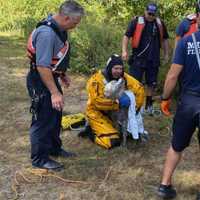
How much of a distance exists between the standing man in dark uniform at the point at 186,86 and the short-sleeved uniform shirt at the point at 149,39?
2.56 meters

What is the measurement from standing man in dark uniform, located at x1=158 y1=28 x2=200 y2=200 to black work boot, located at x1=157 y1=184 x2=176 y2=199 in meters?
0.36

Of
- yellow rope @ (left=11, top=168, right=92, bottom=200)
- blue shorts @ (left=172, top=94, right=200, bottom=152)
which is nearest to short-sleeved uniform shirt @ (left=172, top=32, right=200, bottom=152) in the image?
blue shorts @ (left=172, top=94, right=200, bottom=152)

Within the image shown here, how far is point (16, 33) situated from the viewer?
14.3 meters

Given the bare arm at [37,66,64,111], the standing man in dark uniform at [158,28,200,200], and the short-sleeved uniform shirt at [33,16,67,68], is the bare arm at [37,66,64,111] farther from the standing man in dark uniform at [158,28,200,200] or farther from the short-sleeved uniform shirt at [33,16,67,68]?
the standing man in dark uniform at [158,28,200,200]

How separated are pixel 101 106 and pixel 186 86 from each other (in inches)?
74.4

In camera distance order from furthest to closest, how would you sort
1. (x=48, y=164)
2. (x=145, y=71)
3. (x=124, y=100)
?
1. (x=145, y=71)
2. (x=124, y=100)
3. (x=48, y=164)

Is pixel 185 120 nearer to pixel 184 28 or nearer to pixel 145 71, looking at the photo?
pixel 184 28

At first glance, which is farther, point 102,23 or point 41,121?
point 102,23

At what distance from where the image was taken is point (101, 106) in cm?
590

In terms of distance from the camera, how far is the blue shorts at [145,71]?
6.91m

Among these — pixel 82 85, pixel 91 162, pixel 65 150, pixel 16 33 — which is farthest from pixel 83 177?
pixel 16 33

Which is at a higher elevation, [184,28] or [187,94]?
[184,28]

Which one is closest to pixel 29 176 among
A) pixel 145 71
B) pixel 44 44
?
pixel 44 44

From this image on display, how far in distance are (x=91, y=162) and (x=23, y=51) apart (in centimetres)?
708
